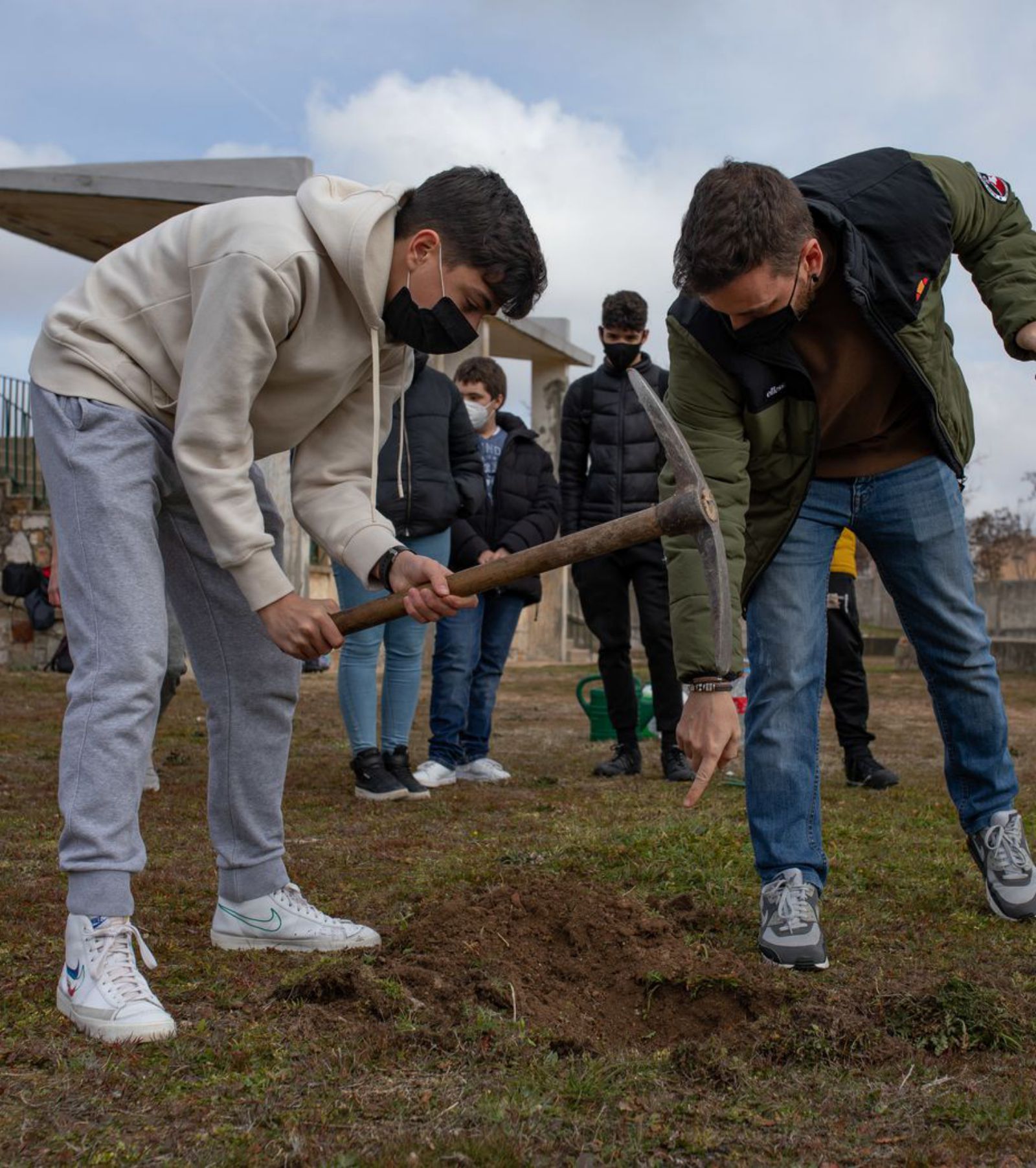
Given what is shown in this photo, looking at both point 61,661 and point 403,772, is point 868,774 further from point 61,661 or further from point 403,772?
point 61,661

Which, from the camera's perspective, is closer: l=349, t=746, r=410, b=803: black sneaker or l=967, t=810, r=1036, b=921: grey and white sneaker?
l=967, t=810, r=1036, b=921: grey and white sneaker

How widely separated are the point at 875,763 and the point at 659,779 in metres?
0.98

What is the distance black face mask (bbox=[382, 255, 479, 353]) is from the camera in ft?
8.95

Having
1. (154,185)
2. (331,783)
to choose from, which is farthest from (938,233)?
(154,185)

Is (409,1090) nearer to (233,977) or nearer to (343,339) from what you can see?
(233,977)

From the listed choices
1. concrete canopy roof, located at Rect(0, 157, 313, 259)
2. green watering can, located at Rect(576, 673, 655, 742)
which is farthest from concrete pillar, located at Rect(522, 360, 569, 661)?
green watering can, located at Rect(576, 673, 655, 742)

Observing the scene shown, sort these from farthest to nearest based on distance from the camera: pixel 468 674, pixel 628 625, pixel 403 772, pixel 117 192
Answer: pixel 117 192
pixel 628 625
pixel 468 674
pixel 403 772

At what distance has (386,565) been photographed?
3.00 m

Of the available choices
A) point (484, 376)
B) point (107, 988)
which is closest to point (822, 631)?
point (107, 988)

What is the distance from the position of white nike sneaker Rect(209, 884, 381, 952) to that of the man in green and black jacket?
89 cm

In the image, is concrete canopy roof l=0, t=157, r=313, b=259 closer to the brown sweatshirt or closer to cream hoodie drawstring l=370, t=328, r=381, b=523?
cream hoodie drawstring l=370, t=328, r=381, b=523

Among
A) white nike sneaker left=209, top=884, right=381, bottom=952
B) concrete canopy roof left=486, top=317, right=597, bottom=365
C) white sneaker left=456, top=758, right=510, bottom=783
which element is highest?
concrete canopy roof left=486, top=317, right=597, bottom=365

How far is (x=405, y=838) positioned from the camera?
430cm

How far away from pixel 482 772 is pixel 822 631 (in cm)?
310
